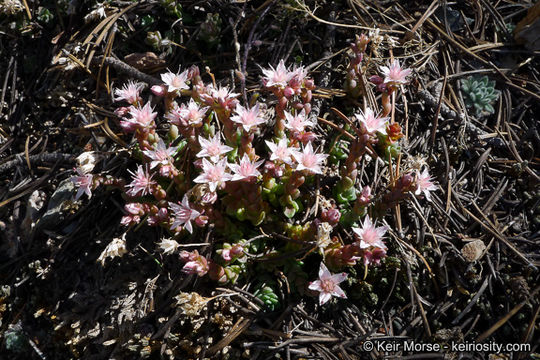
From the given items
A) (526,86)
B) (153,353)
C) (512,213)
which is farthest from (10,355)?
(526,86)

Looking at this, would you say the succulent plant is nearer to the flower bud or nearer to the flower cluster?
the flower cluster

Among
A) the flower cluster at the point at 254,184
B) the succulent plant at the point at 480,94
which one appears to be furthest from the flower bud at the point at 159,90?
the succulent plant at the point at 480,94

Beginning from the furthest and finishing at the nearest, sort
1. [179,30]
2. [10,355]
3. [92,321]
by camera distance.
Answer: [179,30], [10,355], [92,321]

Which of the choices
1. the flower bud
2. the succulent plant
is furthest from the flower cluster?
the succulent plant

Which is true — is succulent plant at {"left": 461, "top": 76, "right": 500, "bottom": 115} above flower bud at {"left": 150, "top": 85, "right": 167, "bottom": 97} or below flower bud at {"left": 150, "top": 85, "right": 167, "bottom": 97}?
below

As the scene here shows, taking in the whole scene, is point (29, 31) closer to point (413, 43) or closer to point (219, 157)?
point (219, 157)

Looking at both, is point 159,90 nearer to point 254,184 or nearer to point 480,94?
point 254,184

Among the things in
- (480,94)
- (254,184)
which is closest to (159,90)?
(254,184)
